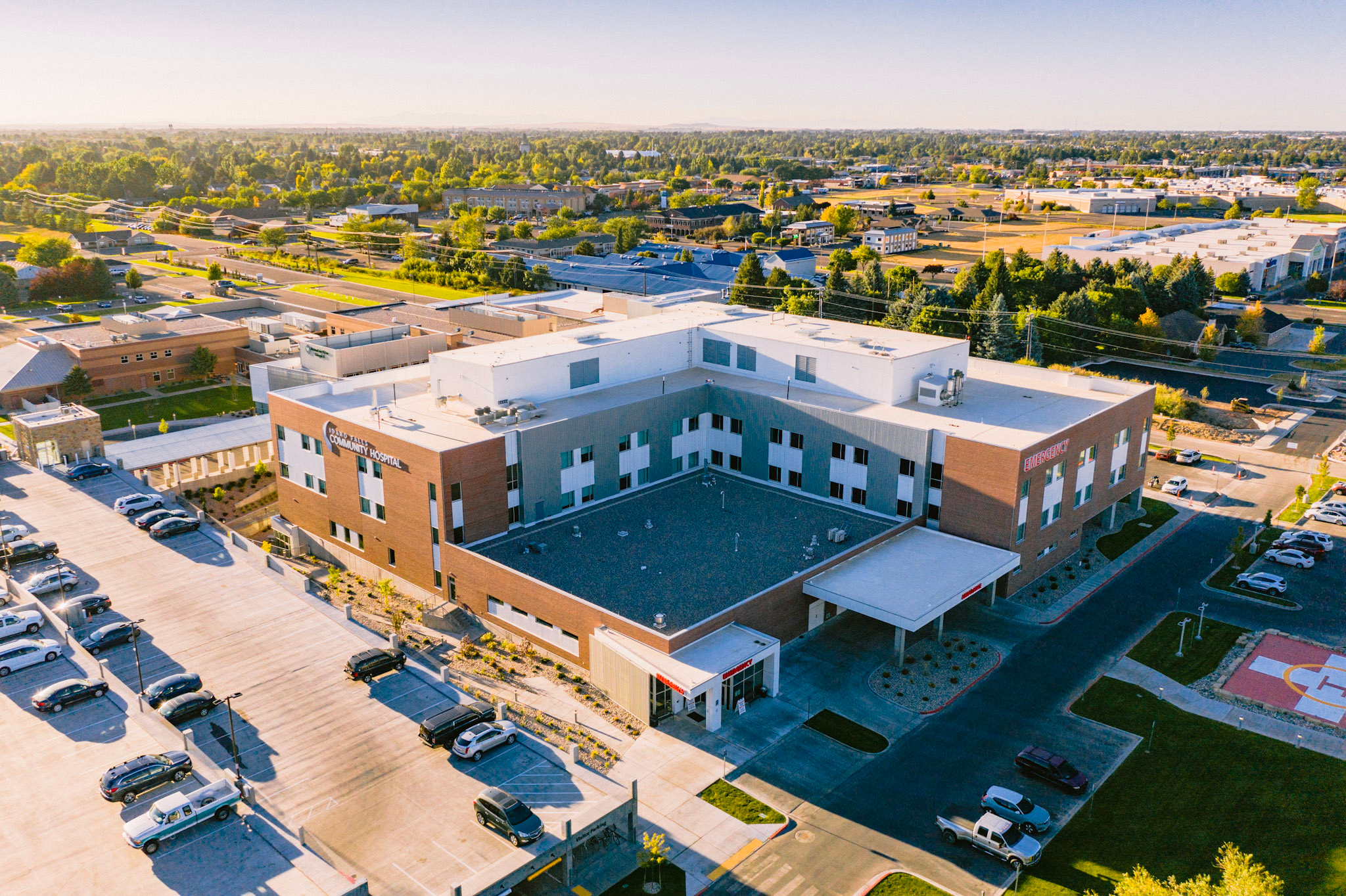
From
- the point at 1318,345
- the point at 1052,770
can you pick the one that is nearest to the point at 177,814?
the point at 1052,770

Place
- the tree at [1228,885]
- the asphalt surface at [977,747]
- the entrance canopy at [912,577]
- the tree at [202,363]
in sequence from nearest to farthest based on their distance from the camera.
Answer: the tree at [1228,885]
the asphalt surface at [977,747]
the entrance canopy at [912,577]
the tree at [202,363]

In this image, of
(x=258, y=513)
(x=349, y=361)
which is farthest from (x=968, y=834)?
(x=349, y=361)

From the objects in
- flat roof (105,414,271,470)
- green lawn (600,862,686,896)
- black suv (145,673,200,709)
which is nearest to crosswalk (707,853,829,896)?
green lawn (600,862,686,896)

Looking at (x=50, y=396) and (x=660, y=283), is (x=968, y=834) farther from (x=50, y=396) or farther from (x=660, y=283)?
(x=660, y=283)

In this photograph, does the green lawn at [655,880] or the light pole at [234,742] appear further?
the light pole at [234,742]

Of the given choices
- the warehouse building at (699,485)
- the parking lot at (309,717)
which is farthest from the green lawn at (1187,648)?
the parking lot at (309,717)

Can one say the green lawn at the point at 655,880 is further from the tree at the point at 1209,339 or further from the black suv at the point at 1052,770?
the tree at the point at 1209,339

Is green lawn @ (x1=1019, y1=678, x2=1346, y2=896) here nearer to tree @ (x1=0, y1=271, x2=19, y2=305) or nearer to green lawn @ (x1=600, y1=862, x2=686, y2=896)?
green lawn @ (x1=600, y1=862, x2=686, y2=896)
